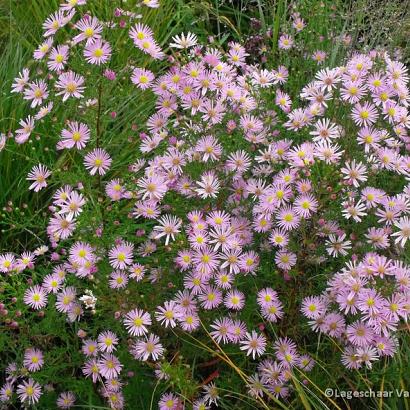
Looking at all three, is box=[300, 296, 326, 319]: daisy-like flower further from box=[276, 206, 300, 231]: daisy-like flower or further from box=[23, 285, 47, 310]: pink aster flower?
box=[23, 285, 47, 310]: pink aster flower

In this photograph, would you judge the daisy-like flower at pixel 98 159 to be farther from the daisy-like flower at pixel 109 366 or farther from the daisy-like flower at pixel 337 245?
the daisy-like flower at pixel 337 245

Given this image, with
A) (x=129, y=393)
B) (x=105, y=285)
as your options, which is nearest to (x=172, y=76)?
A: (x=105, y=285)

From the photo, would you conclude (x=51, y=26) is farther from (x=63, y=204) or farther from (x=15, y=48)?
(x=15, y=48)

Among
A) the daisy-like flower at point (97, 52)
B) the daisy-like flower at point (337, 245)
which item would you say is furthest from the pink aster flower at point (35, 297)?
the daisy-like flower at point (337, 245)

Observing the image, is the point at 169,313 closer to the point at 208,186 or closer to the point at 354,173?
the point at 208,186

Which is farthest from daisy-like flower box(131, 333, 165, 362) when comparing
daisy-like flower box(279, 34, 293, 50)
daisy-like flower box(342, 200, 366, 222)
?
daisy-like flower box(279, 34, 293, 50)

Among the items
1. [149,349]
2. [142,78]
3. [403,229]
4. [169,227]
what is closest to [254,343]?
[149,349]
